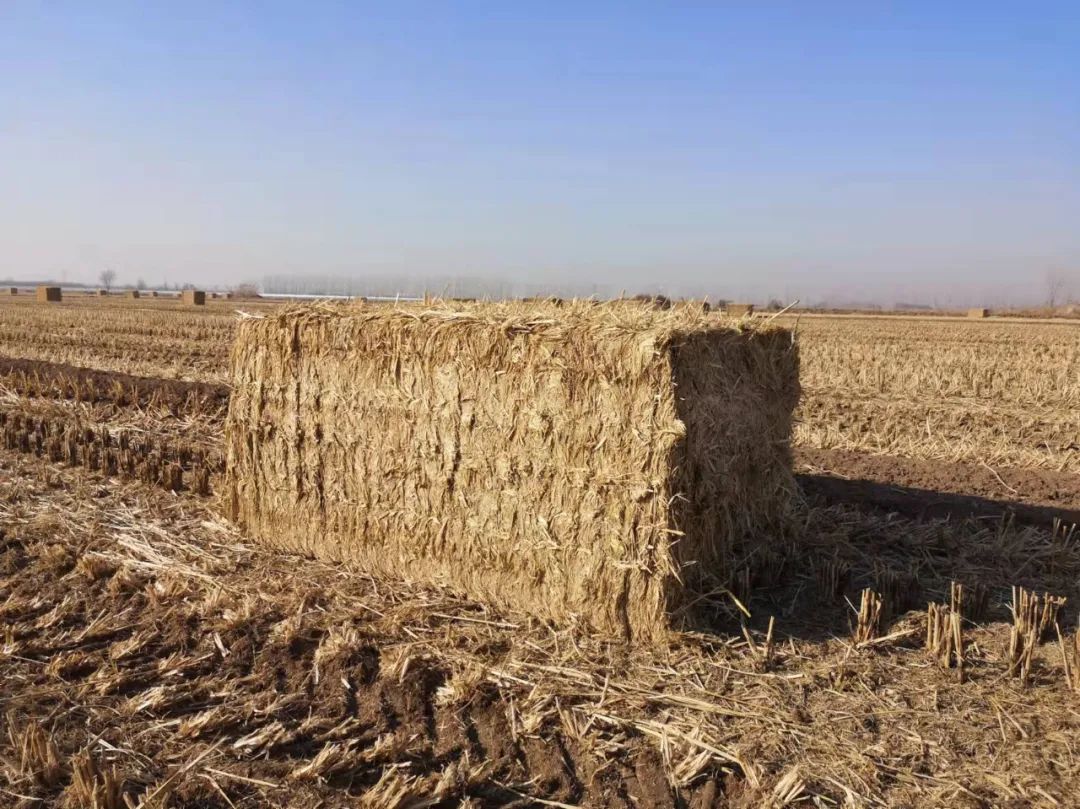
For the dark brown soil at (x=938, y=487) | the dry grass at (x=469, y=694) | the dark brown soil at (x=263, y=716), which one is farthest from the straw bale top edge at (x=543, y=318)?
the dark brown soil at (x=938, y=487)

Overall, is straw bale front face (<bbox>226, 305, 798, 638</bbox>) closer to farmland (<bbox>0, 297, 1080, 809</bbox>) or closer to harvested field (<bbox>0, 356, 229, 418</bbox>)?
farmland (<bbox>0, 297, 1080, 809</bbox>)

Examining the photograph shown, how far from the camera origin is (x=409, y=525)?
6684 mm

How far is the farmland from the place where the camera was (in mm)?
4129

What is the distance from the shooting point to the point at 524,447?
240 inches

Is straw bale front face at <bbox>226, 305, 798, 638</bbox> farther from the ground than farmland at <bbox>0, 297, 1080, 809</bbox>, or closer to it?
farther from the ground

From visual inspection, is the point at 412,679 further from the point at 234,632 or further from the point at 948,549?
the point at 948,549

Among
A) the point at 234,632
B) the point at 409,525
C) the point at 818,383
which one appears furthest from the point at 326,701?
the point at 818,383

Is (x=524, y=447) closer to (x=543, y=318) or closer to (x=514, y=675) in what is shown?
(x=543, y=318)

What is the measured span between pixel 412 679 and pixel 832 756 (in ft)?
7.48

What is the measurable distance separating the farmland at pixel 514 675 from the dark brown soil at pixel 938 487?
0.20ft

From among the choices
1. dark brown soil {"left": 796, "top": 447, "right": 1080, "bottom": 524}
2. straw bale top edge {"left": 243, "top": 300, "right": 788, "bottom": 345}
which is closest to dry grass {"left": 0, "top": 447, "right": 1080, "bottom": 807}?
dark brown soil {"left": 796, "top": 447, "right": 1080, "bottom": 524}

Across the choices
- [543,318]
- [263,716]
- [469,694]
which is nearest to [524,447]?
[543,318]

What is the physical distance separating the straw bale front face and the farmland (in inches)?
12.4

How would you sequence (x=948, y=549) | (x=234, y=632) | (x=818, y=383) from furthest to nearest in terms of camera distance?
(x=818, y=383) → (x=948, y=549) → (x=234, y=632)
